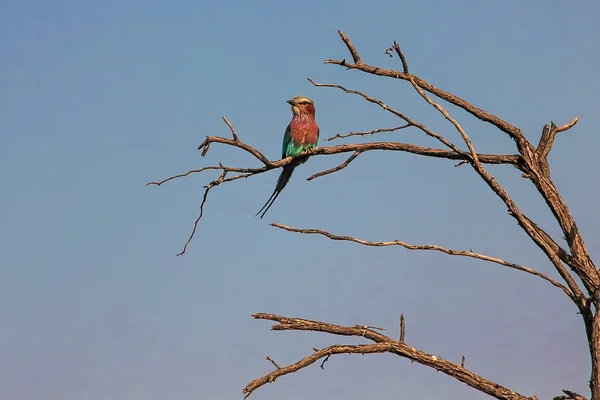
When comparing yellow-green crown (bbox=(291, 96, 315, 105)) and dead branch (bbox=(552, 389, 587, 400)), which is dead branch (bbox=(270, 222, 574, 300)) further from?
yellow-green crown (bbox=(291, 96, 315, 105))

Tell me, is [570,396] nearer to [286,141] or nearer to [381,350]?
[381,350]

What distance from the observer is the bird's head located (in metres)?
11.3

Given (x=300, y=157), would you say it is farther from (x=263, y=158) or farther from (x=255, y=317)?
(x=255, y=317)

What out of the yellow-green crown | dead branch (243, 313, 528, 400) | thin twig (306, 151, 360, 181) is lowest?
dead branch (243, 313, 528, 400)

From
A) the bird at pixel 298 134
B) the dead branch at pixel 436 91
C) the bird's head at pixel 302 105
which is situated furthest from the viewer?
the bird's head at pixel 302 105

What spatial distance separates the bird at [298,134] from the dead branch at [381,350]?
284 cm

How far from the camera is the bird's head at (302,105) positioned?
1131 centimetres

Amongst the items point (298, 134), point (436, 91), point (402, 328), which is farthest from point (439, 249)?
point (298, 134)

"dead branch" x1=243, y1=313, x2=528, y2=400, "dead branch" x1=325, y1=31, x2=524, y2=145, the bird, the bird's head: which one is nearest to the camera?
"dead branch" x1=243, y1=313, x2=528, y2=400

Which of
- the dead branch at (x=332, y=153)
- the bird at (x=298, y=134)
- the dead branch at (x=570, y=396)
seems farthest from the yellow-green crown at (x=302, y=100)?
the dead branch at (x=570, y=396)

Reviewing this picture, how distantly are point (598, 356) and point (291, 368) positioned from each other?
112 inches

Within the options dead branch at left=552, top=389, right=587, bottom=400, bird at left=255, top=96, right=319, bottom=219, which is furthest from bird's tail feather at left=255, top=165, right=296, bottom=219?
dead branch at left=552, top=389, right=587, bottom=400

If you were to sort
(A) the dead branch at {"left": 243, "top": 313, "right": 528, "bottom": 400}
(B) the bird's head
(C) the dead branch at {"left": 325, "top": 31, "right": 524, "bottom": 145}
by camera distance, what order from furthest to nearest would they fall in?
(B) the bird's head → (C) the dead branch at {"left": 325, "top": 31, "right": 524, "bottom": 145} → (A) the dead branch at {"left": 243, "top": 313, "right": 528, "bottom": 400}

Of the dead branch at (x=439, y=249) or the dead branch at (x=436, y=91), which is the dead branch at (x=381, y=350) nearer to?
the dead branch at (x=439, y=249)
